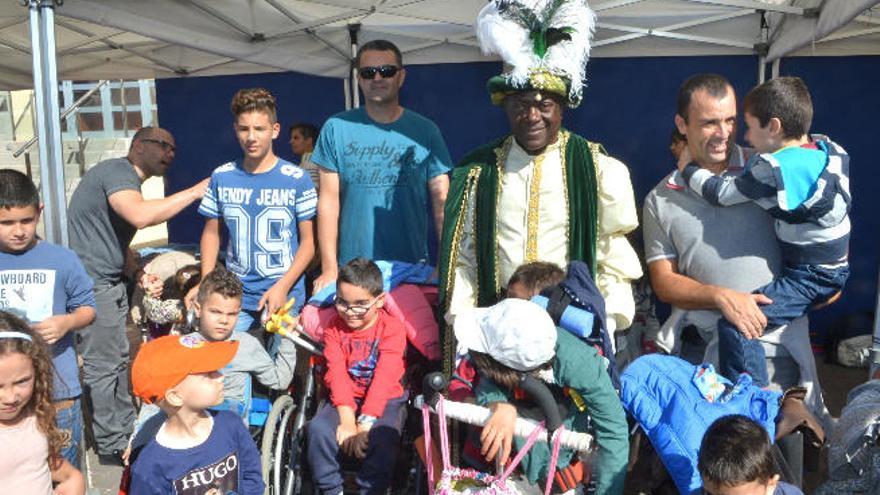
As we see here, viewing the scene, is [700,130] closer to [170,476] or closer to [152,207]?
[170,476]

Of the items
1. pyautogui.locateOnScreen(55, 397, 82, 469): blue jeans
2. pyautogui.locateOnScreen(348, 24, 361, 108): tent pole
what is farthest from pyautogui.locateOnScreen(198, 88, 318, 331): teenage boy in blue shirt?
pyautogui.locateOnScreen(348, 24, 361, 108): tent pole

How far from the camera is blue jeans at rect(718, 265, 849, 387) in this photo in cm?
300

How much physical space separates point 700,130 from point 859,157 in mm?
3938

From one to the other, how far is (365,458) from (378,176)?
1348 mm

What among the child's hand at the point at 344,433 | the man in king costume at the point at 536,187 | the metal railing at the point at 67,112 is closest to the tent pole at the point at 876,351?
the man in king costume at the point at 536,187

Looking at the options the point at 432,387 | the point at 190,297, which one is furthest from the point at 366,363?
the point at 190,297

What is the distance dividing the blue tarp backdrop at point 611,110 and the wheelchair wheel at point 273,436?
4.43 m

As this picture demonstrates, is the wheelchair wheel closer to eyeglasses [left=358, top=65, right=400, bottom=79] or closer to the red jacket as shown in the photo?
the red jacket

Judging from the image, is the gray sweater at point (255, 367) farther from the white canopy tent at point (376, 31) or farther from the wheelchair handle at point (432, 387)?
the white canopy tent at point (376, 31)

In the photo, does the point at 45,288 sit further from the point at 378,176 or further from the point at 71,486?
the point at 378,176

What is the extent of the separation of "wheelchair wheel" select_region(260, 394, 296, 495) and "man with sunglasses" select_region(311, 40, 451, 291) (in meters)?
0.62

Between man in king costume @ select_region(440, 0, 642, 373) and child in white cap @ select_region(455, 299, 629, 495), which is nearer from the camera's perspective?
child in white cap @ select_region(455, 299, 629, 495)

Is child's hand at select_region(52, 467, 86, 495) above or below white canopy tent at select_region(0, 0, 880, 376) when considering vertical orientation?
below

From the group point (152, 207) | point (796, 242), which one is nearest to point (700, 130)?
point (796, 242)
